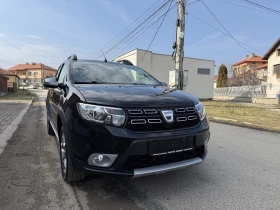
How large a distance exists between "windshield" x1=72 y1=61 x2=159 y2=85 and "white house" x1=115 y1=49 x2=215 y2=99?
16.8m

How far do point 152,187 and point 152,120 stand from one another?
0.98 meters

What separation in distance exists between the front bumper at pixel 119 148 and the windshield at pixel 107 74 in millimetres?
1108

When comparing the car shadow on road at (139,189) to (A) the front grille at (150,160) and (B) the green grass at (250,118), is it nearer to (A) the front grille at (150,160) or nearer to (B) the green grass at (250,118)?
(A) the front grille at (150,160)

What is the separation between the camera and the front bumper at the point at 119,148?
2.41m

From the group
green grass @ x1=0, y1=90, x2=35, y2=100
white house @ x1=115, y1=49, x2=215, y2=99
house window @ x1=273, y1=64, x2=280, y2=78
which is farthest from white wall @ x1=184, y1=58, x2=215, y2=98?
green grass @ x1=0, y1=90, x2=35, y2=100

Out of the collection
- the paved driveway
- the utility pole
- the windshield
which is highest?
the utility pole

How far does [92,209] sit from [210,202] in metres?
1.28

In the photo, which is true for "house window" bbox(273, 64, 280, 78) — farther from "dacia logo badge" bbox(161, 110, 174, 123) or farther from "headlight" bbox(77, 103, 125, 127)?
"headlight" bbox(77, 103, 125, 127)

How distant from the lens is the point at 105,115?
246cm

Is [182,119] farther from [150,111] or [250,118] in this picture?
[250,118]

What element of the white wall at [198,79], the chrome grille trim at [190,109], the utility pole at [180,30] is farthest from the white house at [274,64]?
the chrome grille trim at [190,109]

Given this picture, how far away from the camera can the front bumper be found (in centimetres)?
241

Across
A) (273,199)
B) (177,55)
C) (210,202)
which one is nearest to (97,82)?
(210,202)

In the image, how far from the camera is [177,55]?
39.9 ft
